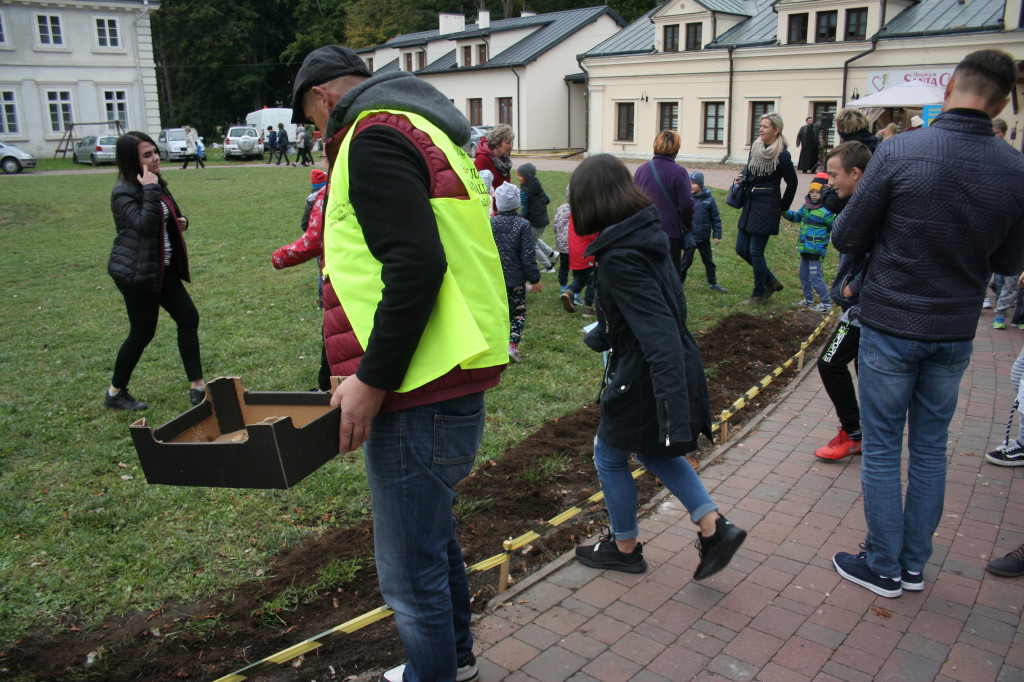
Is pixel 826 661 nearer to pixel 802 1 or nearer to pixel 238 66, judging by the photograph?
pixel 802 1

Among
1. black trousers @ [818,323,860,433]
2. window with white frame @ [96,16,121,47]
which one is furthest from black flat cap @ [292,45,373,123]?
window with white frame @ [96,16,121,47]

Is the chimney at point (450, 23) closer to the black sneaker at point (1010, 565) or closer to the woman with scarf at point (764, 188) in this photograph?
the woman with scarf at point (764, 188)

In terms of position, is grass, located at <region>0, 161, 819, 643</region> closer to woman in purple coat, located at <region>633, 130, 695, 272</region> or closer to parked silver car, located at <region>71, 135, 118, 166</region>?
woman in purple coat, located at <region>633, 130, 695, 272</region>

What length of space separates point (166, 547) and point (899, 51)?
29.7 meters

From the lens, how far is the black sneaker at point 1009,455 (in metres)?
4.77

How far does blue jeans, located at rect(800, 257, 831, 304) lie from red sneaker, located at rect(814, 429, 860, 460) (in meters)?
4.15

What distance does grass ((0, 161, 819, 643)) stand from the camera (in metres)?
3.80

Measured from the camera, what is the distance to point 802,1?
95.1 ft

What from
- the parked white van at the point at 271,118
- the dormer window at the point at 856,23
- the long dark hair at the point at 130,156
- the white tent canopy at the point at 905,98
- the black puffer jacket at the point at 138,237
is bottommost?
the black puffer jacket at the point at 138,237

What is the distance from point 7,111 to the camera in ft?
141

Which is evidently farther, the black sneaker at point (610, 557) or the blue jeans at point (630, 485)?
the black sneaker at point (610, 557)

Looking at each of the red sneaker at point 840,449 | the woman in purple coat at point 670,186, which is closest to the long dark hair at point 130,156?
the woman in purple coat at point 670,186

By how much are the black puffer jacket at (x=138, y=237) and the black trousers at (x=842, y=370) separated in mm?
4554

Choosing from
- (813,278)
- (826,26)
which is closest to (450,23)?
(826,26)
